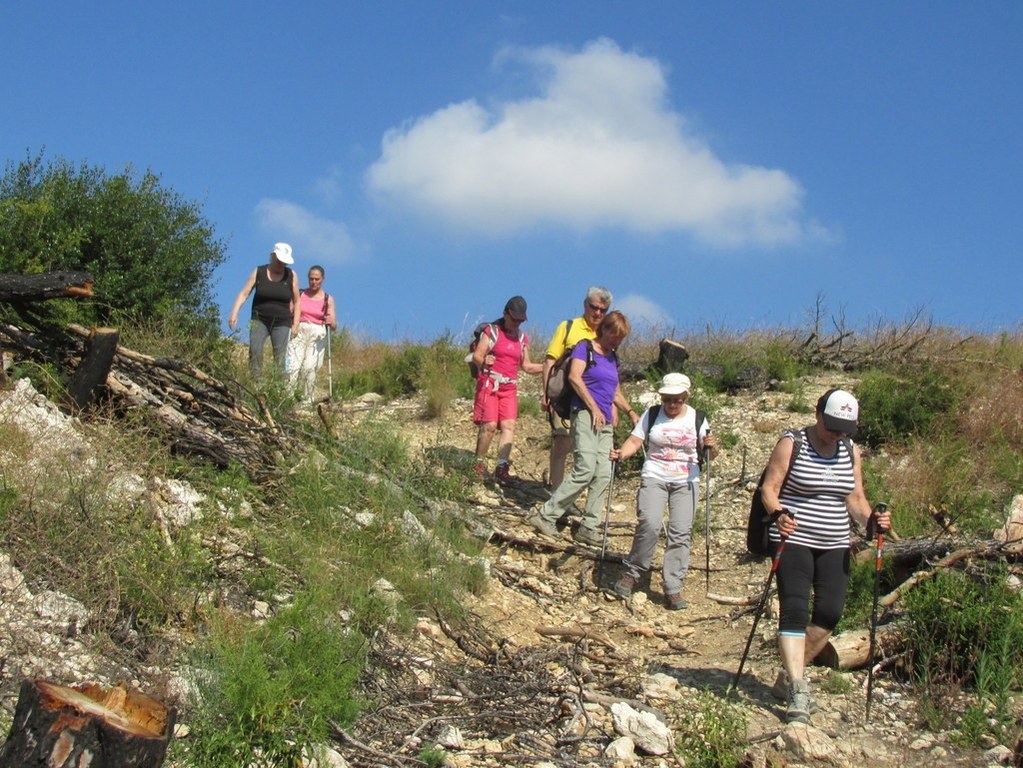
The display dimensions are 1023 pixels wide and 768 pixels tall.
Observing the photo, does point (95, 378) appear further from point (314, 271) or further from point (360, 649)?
point (314, 271)

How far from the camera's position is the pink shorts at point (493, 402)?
9.90m

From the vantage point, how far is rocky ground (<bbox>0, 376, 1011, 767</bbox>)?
16.6ft

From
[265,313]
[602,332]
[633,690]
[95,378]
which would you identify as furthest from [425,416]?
[633,690]

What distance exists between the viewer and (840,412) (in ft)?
18.5

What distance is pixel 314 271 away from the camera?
1191 cm

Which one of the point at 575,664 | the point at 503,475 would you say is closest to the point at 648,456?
the point at 575,664

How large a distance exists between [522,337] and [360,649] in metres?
5.07

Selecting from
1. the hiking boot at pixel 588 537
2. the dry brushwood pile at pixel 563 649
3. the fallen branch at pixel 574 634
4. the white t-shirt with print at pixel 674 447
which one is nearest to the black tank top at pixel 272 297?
the dry brushwood pile at pixel 563 649

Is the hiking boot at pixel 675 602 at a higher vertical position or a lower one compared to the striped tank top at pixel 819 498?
lower

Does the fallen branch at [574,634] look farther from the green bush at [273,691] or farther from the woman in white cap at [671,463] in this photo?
the green bush at [273,691]

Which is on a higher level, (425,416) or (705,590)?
(425,416)

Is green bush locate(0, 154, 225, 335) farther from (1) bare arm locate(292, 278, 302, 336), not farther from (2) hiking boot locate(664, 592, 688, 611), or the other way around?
(2) hiking boot locate(664, 592, 688, 611)

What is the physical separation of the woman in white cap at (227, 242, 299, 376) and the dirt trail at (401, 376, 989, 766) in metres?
2.12

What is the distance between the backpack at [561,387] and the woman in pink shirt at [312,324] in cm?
334
